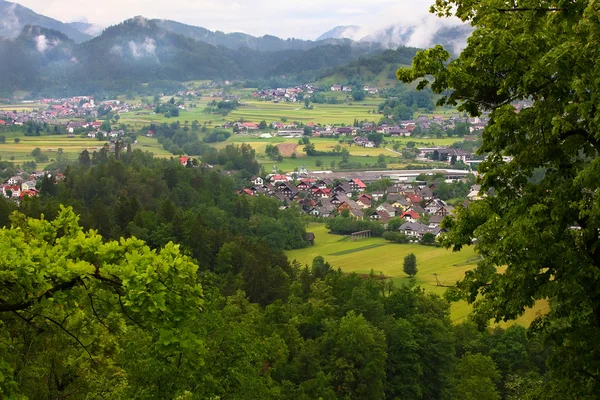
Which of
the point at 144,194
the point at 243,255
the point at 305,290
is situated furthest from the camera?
the point at 144,194

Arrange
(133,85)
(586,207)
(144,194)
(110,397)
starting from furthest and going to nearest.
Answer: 1. (133,85)
2. (144,194)
3. (110,397)
4. (586,207)

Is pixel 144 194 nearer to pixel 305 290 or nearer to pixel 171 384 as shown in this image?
pixel 305 290

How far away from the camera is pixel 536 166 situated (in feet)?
27.0

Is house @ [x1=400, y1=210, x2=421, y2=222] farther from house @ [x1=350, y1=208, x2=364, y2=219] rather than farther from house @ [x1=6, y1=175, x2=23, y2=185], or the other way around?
house @ [x1=6, y1=175, x2=23, y2=185]

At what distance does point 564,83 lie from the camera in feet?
25.2

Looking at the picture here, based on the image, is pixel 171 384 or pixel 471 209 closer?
pixel 471 209

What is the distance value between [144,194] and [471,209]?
149ft

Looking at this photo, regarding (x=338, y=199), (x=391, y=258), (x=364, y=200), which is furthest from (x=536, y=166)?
(x=364, y=200)

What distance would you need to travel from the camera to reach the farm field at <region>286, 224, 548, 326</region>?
4075 cm

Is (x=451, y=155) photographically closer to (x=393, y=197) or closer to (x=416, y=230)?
(x=393, y=197)

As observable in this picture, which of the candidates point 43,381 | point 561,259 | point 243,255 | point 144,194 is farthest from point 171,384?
point 144,194

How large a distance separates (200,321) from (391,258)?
3528 cm

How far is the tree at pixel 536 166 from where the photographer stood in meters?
7.47

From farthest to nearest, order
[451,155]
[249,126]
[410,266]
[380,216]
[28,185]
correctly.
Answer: [249,126], [451,155], [28,185], [380,216], [410,266]
